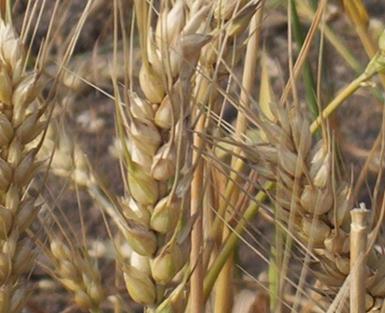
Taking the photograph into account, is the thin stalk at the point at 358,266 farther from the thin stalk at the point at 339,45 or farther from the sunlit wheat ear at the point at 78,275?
the thin stalk at the point at 339,45

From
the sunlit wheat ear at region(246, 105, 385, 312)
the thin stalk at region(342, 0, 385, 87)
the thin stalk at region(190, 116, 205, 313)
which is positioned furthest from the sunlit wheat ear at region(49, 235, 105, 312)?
→ the thin stalk at region(342, 0, 385, 87)

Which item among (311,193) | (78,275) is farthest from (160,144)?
(78,275)

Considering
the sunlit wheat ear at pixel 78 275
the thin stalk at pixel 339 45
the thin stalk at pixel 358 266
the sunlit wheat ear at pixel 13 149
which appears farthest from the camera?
the thin stalk at pixel 339 45

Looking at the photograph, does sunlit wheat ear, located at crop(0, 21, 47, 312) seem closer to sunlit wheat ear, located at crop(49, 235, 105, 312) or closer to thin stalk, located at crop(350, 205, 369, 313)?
sunlit wheat ear, located at crop(49, 235, 105, 312)

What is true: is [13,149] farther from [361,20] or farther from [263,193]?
[361,20]

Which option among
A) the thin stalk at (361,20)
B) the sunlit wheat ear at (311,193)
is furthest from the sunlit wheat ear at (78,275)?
the thin stalk at (361,20)
